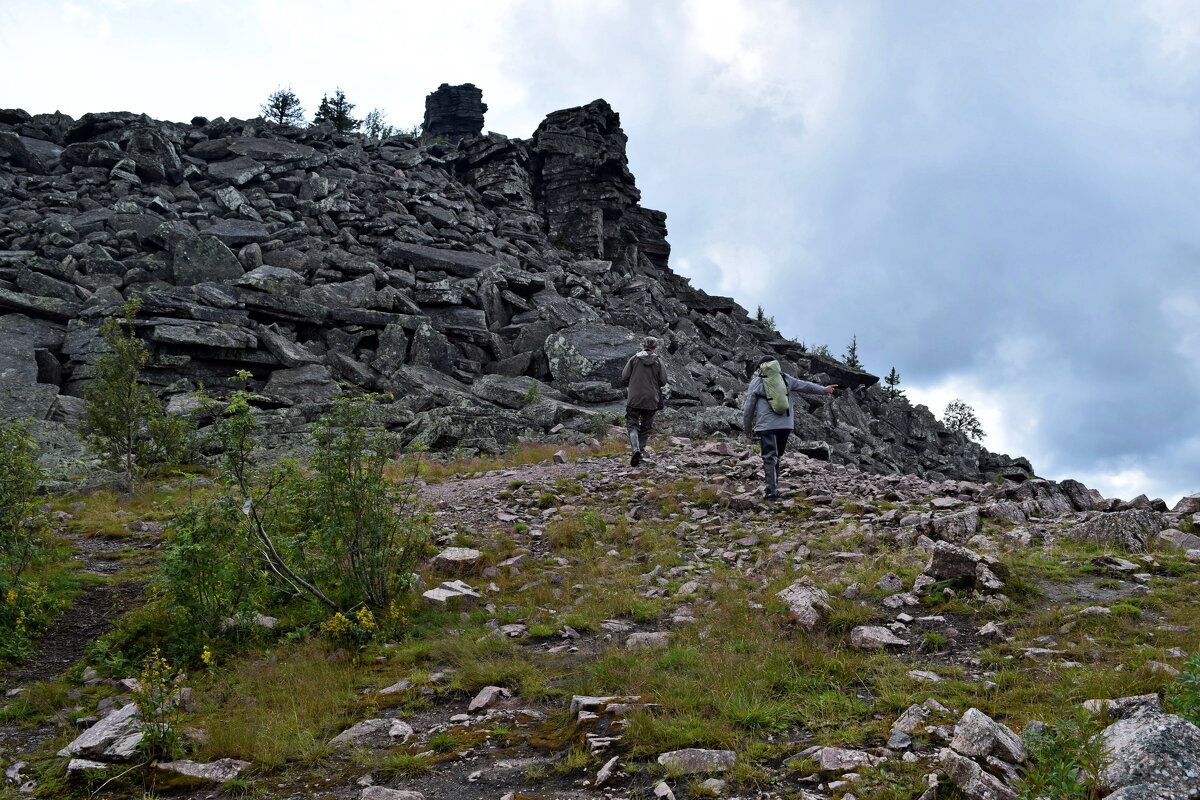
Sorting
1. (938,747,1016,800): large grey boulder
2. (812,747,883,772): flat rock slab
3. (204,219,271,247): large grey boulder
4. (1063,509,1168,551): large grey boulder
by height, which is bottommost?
(812,747,883,772): flat rock slab

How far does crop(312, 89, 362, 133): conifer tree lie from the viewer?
6203 centimetres

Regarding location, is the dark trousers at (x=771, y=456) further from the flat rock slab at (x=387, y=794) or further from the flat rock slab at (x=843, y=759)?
the flat rock slab at (x=387, y=794)

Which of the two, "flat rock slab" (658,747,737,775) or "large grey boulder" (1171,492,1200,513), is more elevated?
"large grey boulder" (1171,492,1200,513)

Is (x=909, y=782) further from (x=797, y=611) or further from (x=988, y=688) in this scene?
(x=797, y=611)

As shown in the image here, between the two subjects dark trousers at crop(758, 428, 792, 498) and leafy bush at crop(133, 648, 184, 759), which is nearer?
leafy bush at crop(133, 648, 184, 759)

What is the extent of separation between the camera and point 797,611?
22.1ft

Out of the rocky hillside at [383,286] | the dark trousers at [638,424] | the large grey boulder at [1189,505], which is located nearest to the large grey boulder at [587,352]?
the rocky hillside at [383,286]

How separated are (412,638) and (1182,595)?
7.55 m

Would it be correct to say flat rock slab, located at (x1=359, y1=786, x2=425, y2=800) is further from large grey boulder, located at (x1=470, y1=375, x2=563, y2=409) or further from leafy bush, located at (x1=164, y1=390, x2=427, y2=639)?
large grey boulder, located at (x1=470, y1=375, x2=563, y2=409)

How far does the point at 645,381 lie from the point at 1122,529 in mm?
8917

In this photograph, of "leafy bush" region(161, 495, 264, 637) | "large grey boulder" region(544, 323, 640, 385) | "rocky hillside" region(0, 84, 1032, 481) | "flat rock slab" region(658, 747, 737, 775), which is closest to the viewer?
"flat rock slab" region(658, 747, 737, 775)

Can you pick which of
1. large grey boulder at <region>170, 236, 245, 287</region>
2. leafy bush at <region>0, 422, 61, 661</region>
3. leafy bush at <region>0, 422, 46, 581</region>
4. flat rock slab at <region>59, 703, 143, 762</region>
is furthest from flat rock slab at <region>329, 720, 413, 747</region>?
large grey boulder at <region>170, 236, 245, 287</region>

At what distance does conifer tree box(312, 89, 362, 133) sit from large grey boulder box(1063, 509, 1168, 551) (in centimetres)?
6424

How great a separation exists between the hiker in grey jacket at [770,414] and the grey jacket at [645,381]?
288cm
